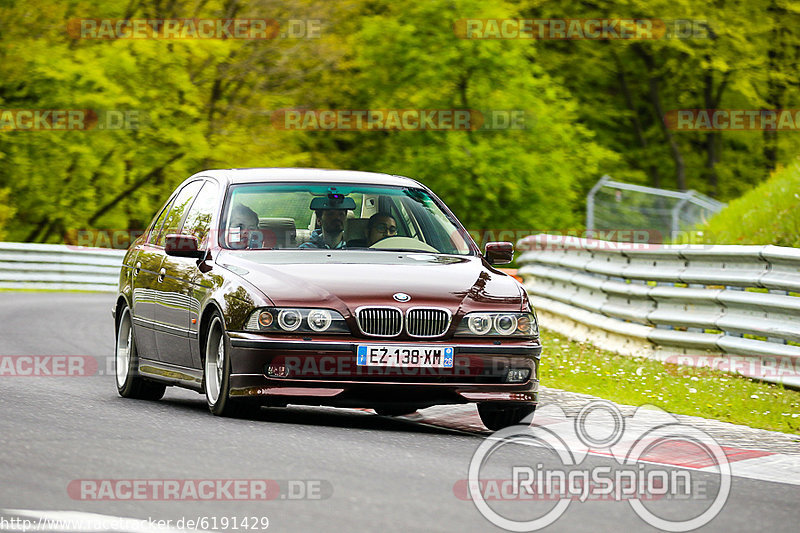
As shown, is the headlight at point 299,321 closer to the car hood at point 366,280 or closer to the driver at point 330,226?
the car hood at point 366,280

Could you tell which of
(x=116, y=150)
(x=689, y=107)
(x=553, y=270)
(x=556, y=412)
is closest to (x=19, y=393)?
(x=556, y=412)

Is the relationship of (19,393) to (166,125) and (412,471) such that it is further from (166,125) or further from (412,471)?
(166,125)

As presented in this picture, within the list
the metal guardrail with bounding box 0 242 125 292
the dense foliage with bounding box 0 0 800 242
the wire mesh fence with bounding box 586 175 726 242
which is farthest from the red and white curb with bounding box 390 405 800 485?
the dense foliage with bounding box 0 0 800 242

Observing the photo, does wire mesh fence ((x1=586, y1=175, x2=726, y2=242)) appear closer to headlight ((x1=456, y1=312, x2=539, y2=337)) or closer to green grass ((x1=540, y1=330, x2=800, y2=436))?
green grass ((x1=540, y1=330, x2=800, y2=436))

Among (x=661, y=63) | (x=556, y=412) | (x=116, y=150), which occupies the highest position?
(x=661, y=63)

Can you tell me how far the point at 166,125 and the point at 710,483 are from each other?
33004mm

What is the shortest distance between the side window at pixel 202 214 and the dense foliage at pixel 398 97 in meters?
25.1

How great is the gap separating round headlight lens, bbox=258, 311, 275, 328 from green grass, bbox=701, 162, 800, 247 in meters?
9.34

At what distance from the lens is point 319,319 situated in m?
9.16

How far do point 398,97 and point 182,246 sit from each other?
3542 cm

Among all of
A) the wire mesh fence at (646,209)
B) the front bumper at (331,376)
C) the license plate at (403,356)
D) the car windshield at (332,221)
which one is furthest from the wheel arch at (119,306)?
the wire mesh fence at (646,209)

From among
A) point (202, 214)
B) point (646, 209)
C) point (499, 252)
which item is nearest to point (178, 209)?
point (202, 214)

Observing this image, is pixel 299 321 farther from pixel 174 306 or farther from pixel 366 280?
pixel 174 306

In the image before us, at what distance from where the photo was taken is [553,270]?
2052 centimetres
